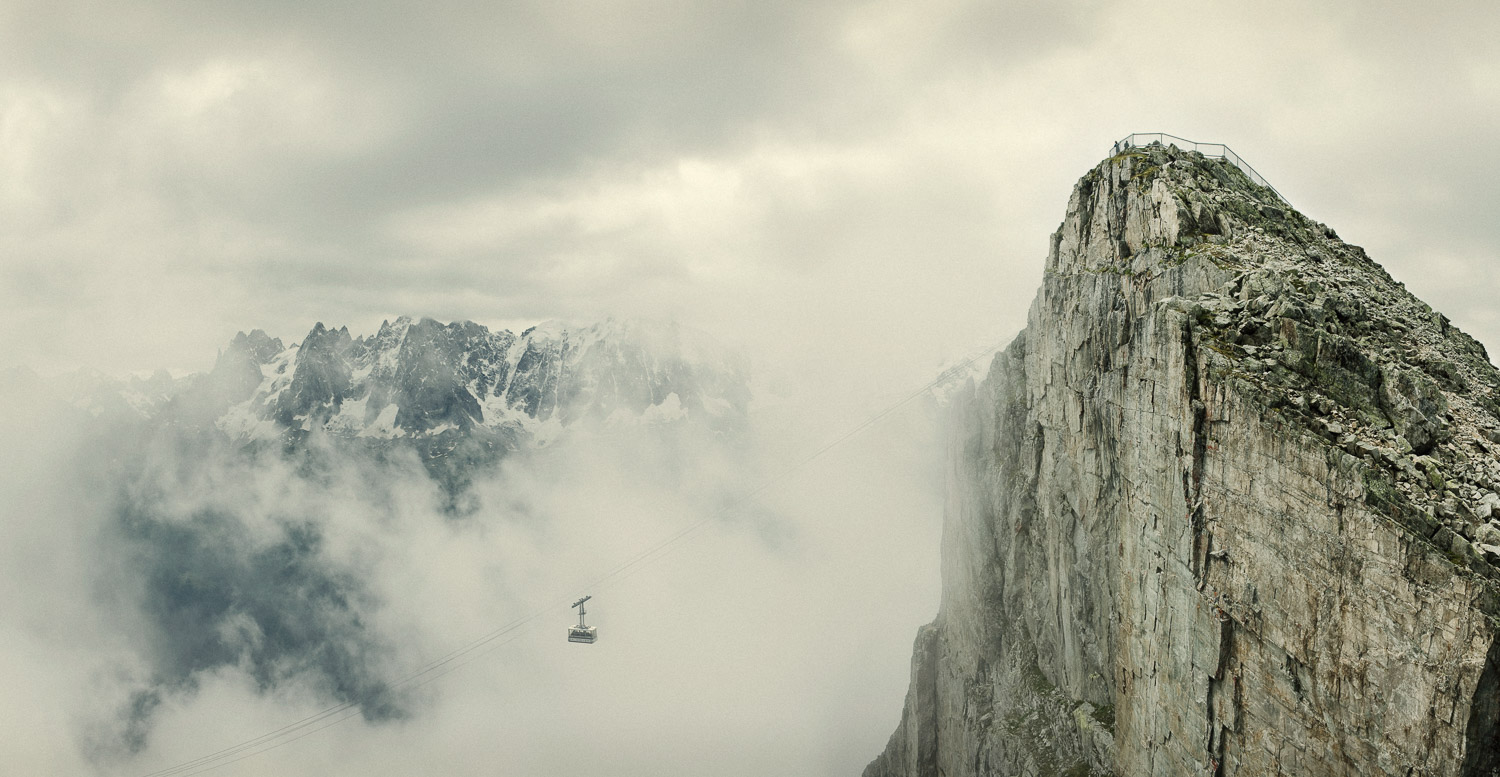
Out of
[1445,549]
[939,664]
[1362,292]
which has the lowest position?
[939,664]

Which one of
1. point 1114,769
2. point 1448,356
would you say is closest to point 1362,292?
point 1448,356

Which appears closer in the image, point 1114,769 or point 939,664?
point 1114,769

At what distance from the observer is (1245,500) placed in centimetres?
3441

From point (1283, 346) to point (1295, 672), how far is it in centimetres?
1433

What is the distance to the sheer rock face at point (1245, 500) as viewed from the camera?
91.4 feet

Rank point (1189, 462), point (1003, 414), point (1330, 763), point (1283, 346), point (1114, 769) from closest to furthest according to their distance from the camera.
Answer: point (1330, 763) → point (1283, 346) → point (1189, 462) → point (1114, 769) → point (1003, 414)

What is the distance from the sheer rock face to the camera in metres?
27.8

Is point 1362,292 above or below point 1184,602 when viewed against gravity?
above

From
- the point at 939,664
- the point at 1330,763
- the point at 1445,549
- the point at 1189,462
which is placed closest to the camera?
the point at 1445,549

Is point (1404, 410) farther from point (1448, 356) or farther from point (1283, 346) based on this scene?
point (1448, 356)

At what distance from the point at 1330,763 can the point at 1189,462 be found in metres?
13.6

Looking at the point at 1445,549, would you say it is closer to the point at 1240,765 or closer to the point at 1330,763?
the point at 1330,763

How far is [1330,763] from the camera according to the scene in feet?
101

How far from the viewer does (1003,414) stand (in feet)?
233
